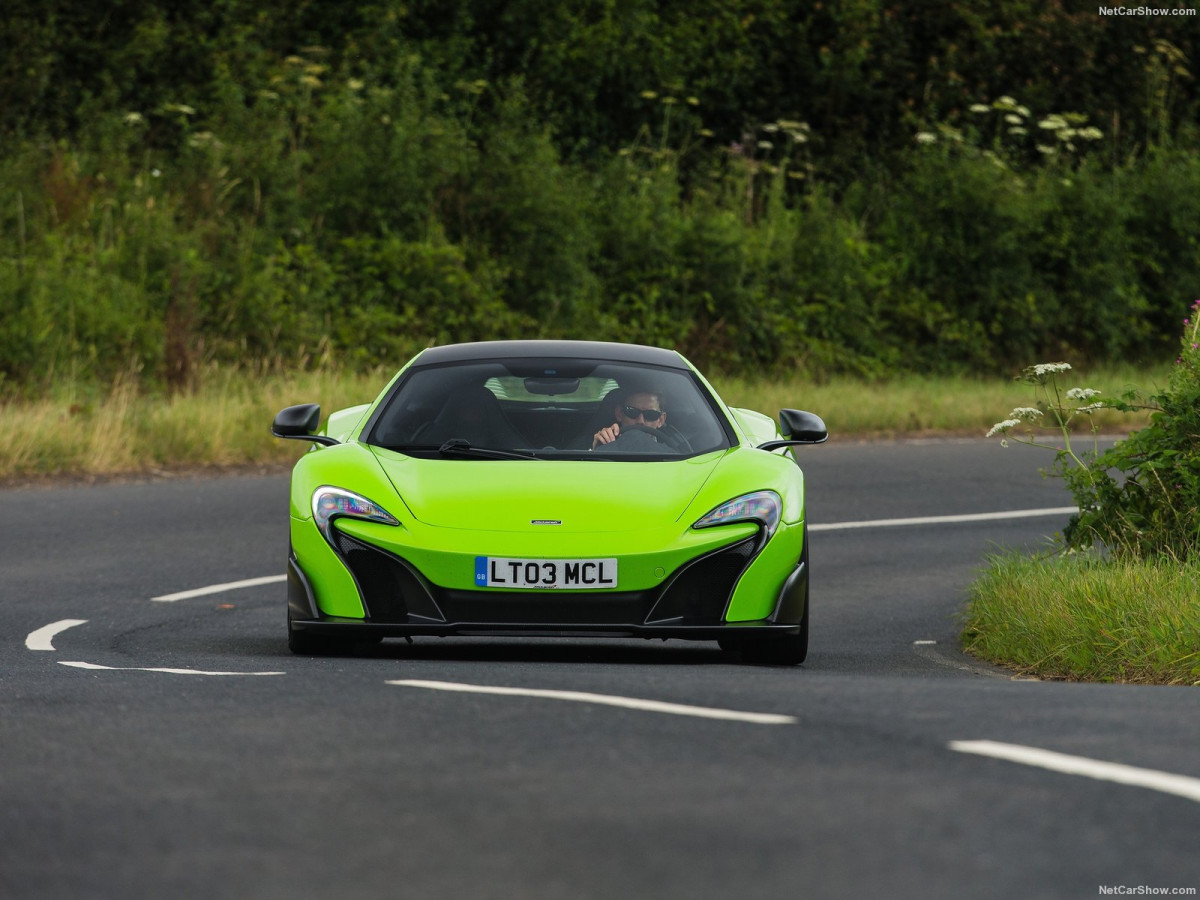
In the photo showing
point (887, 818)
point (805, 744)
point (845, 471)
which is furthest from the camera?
point (845, 471)

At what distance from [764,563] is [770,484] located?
14.8 inches

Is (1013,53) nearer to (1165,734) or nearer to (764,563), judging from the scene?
(764,563)

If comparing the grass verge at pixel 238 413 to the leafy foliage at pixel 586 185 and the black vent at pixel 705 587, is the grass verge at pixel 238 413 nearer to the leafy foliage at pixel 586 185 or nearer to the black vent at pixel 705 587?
the leafy foliage at pixel 586 185

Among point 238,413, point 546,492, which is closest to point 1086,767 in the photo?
point 546,492

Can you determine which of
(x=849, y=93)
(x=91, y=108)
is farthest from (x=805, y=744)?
(x=849, y=93)

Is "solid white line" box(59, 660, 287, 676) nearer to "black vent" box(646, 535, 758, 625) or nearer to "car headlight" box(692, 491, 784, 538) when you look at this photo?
"black vent" box(646, 535, 758, 625)

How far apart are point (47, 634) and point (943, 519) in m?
7.54

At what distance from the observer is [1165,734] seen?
580 centimetres

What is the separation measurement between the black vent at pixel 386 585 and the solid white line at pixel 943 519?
6713 mm

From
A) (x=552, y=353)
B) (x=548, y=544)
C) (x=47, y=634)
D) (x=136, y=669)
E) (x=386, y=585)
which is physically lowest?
(x=47, y=634)

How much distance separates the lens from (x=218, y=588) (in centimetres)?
1162

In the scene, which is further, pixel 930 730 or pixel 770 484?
pixel 770 484

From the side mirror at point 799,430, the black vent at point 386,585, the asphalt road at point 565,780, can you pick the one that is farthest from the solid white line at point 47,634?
the side mirror at point 799,430

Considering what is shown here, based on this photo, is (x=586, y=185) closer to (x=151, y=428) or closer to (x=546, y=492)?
(x=151, y=428)
